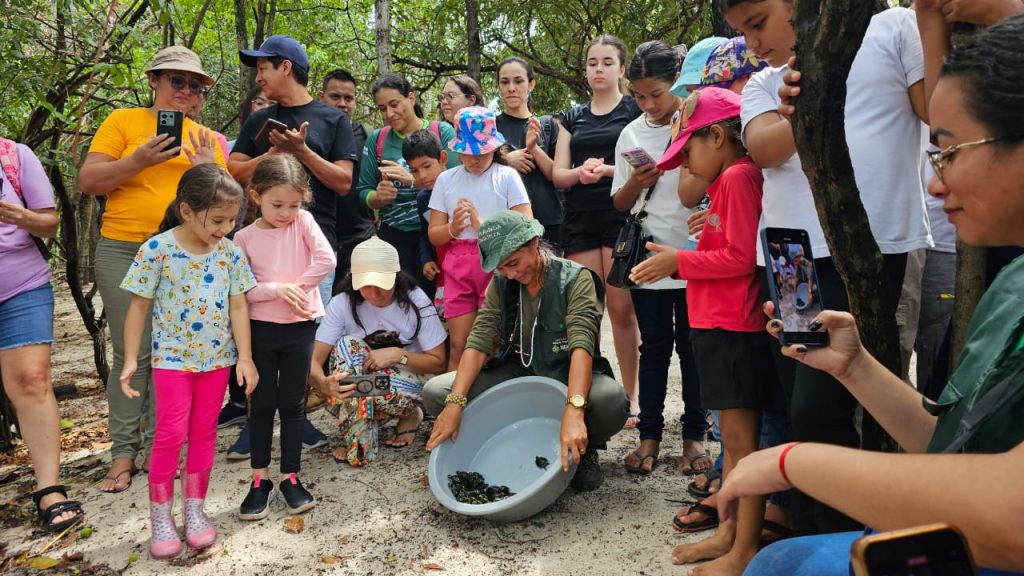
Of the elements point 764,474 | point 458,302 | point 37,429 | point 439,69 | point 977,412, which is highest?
point 439,69

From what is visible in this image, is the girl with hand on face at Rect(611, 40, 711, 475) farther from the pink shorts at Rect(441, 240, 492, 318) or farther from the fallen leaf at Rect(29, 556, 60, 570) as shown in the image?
the fallen leaf at Rect(29, 556, 60, 570)

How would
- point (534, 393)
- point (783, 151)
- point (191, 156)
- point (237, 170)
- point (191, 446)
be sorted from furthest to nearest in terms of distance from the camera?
point (237, 170) < point (191, 156) < point (534, 393) < point (191, 446) < point (783, 151)

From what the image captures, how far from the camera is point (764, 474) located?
47.5 inches

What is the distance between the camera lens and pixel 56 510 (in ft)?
9.93

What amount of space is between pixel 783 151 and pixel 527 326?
1.55m

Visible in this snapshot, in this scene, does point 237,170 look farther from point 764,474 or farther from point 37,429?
point 764,474

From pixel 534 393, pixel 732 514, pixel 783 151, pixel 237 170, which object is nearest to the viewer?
pixel 732 514

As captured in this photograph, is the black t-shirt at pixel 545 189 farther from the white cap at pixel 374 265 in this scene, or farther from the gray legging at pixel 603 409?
the gray legging at pixel 603 409

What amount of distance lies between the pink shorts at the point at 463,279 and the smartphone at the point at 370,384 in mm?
522

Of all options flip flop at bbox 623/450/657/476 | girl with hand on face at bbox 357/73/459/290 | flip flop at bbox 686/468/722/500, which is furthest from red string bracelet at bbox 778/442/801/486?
girl with hand on face at bbox 357/73/459/290

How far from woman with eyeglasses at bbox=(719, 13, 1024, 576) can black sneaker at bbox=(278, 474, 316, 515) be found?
2.35 m

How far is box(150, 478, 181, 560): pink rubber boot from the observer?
110 inches

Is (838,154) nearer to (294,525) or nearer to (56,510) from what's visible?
(294,525)

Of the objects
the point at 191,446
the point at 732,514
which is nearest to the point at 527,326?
the point at 191,446
